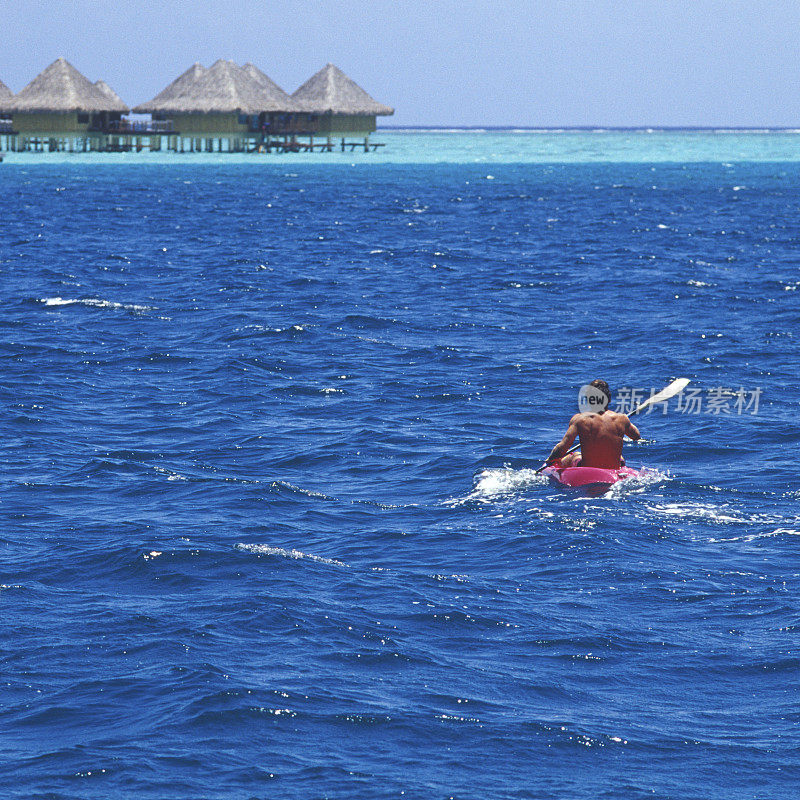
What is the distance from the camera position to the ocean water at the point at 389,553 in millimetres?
8352

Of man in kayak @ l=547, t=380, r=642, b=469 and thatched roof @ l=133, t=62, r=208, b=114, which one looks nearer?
man in kayak @ l=547, t=380, r=642, b=469

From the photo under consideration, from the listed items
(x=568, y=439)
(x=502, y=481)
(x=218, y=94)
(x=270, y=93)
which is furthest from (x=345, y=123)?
(x=568, y=439)

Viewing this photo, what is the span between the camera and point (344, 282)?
3422cm

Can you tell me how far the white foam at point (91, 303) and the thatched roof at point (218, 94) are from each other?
90.0 metres

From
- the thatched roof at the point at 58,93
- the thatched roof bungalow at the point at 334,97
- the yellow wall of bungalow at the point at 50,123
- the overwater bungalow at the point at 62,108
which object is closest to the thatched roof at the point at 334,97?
the thatched roof bungalow at the point at 334,97

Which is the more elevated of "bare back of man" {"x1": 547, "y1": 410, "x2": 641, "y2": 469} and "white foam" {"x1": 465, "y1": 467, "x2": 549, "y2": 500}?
"bare back of man" {"x1": 547, "y1": 410, "x2": 641, "y2": 469}

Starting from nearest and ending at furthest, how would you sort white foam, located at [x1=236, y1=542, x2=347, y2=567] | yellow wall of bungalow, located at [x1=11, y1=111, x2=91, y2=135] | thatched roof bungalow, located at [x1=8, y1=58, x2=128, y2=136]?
white foam, located at [x1=236, y1=542, x2=347, y2=567], thatched roof bungalow, located at [x1=8, y1=58, x2=128, y2=136], yellow wall of bungalow, located at [x1=11, y1=111, x2=91, y2=135]

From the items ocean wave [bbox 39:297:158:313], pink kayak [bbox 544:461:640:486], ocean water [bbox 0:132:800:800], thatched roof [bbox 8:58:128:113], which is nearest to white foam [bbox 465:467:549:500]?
ocean water [bbox 0:132:800:800]

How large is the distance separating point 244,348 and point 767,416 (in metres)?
10.1

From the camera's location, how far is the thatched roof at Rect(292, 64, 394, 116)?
122250mm

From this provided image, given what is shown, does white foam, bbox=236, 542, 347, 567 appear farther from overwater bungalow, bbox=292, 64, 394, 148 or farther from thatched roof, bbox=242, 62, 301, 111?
overwater bungalow, bbox=292, 64, 394, 148

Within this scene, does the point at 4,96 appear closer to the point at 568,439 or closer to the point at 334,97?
the point at 334,97

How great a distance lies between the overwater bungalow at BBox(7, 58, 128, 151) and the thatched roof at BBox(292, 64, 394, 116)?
699 inches

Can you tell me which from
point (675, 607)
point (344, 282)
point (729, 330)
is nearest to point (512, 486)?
point (675, 607)
